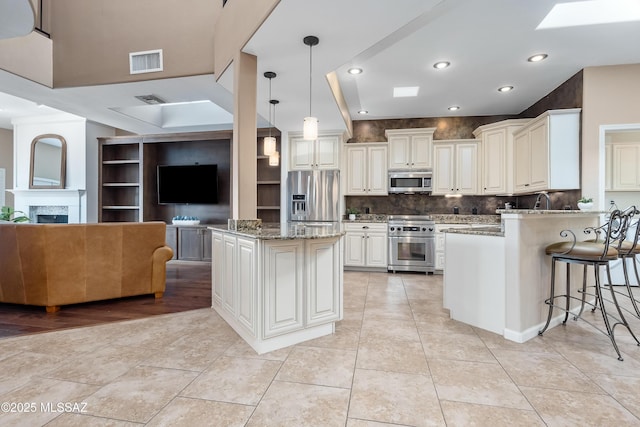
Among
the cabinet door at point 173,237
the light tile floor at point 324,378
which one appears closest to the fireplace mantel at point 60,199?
the cabinet door at point 173,237

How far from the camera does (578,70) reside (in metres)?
3.74

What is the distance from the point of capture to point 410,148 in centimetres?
531

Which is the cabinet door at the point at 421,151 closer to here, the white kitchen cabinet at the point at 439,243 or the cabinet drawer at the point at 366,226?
the white kitchen cabinet at the point at 439,243

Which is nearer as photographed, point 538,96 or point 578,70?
point 578,70

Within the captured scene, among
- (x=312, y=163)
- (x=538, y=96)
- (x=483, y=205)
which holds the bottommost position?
(x=483, y=205)

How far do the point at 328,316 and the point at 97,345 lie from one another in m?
1.80

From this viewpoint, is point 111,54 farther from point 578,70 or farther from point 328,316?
point 578,70

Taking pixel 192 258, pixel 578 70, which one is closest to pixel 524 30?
pixel 578 70

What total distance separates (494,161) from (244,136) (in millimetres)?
4194

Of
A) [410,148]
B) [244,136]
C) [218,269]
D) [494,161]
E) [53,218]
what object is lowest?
[218,269]

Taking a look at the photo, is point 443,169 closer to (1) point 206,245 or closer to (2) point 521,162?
(2) point 521,162

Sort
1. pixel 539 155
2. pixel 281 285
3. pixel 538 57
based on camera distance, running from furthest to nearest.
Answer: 1. pixel 539 155
2. pixel 538 57
3. pixel 281 285

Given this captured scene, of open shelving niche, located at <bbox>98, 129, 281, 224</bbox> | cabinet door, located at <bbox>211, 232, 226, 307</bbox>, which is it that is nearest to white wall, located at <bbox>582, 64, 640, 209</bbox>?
cabinet door, located at <bbox>211, 232, 226, 307</bbox>

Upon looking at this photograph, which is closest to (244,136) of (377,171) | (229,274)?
(229,274)
